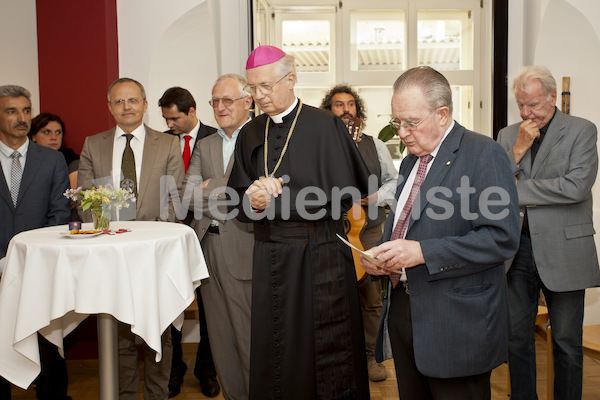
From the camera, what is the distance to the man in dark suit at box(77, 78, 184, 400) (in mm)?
3145

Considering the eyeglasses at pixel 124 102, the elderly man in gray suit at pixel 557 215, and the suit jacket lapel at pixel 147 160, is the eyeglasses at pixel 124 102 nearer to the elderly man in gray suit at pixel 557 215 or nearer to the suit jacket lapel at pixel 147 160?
the suit jacket lapel at pixel 147 160

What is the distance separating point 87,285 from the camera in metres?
2.17

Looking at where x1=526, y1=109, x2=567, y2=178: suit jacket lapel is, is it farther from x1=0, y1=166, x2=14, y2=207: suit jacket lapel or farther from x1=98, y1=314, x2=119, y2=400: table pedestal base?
x1=0, y1=166, x2=14, y2=207: suit jacket lapel

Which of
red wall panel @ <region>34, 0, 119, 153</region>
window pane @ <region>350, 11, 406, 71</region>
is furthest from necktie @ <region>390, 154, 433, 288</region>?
window pane @ <region>350, 11, 406, 71</region>

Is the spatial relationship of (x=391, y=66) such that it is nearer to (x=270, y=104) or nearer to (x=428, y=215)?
(x=270, y=104)

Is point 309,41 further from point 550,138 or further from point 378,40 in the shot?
point 550,138

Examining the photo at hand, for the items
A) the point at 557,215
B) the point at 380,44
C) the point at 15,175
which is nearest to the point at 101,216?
the point at 15,175

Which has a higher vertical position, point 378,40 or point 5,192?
point 378,40

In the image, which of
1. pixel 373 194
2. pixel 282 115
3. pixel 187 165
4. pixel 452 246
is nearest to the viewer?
pixel 452 246

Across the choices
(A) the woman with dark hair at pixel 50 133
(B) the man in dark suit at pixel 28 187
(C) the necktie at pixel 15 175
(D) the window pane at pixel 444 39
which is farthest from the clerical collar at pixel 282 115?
(D) the window pane at pixel 444 39

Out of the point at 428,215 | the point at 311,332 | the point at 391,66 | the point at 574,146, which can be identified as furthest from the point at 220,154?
the point at 391,66

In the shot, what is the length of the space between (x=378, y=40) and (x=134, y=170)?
3.72 meters

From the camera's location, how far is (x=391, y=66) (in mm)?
5980

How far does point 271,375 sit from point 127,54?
9.91ft
